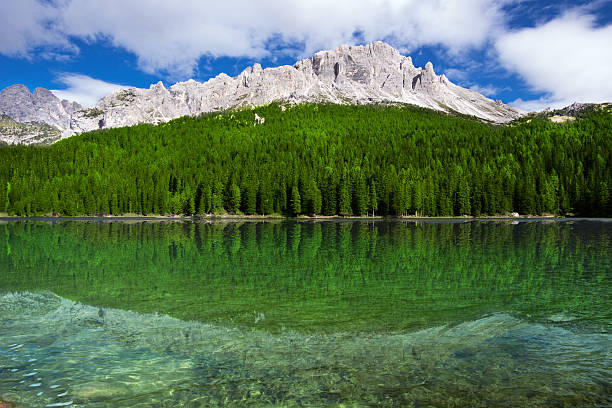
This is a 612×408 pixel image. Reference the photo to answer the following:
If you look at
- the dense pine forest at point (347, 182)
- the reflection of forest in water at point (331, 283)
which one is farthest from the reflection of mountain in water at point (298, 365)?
the dense pine forest at point (347, 182)

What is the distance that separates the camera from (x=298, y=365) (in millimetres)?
13070

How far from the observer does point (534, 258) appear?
37.8m

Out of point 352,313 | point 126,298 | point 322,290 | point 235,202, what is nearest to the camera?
point 352,313

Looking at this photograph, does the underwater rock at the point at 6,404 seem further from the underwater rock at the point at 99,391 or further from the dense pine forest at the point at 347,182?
the dense pine forest at the point at 347,182

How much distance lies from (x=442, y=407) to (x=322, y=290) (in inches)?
573

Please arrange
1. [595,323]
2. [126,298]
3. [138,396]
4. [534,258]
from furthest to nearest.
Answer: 1. [534,258]
2. [126,298]
3. [595,323]
4. [138,396]

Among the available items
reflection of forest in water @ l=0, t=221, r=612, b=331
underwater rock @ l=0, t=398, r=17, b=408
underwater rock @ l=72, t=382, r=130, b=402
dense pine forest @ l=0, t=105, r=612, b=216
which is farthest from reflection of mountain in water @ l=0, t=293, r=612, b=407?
dense pine forest @ l=0, t=105, r=612, b=216

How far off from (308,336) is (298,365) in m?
3.00

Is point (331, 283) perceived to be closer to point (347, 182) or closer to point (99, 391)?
point (99, 391)

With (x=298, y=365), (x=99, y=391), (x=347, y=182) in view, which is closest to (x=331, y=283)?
(x=298, y=365)

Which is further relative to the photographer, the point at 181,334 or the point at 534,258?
the point at 534,258

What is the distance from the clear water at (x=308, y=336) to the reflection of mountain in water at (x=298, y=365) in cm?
6

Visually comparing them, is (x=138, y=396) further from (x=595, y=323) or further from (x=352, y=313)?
(x=595, y=323)

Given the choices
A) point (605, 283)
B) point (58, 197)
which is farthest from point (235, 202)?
point (605, 283)
